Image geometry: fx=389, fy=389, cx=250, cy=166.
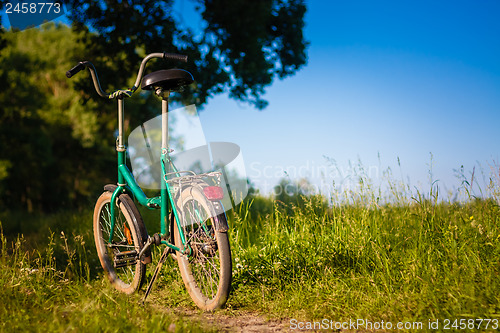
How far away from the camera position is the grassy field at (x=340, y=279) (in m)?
2.79

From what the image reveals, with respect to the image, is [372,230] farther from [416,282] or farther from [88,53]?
[88,53]

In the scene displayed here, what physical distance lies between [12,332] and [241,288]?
5.89 feet

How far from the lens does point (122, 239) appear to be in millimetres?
4074

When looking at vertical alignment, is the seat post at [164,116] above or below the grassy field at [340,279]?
above

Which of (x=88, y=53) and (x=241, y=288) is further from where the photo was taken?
(x=88, y=53)

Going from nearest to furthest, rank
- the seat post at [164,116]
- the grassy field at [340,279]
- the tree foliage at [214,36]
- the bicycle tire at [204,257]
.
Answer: the grassy field at [340,279]
the bicycle tire at [204,257]
the seat post at [164,116]
the tree foliage at [214,36]

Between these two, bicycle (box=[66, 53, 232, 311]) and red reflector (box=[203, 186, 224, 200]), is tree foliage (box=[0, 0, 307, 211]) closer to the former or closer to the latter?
bicycle (box=[66, 53, 232, 311])

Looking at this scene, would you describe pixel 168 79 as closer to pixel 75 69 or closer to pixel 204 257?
pixel 75 69

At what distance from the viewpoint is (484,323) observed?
2.54 m

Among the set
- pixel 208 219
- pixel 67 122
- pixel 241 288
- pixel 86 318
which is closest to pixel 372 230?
pixel 241 288

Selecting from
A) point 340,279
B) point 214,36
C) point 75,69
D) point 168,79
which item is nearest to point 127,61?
point 214,36

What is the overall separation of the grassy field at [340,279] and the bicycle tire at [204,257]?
0.21 m

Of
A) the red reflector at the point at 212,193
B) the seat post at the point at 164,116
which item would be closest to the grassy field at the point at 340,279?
the red reflector at the point at 212,193

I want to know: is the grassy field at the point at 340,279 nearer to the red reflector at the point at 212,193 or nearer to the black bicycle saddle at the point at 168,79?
the red reflector at the point at 212,193
